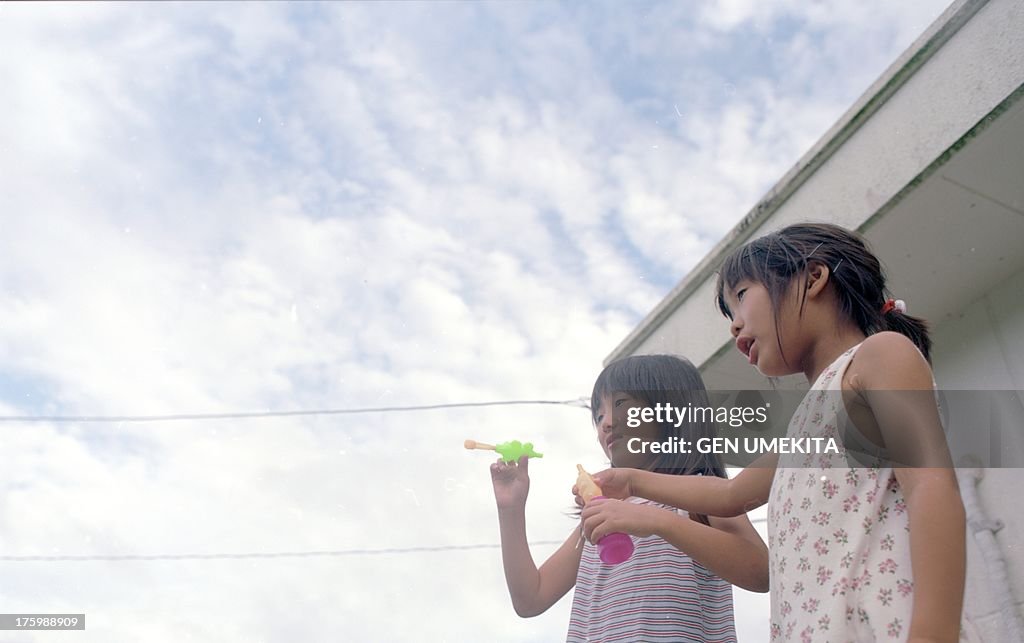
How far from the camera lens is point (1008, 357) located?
92.0 inches

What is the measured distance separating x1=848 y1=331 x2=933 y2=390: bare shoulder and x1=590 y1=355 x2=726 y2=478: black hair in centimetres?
58

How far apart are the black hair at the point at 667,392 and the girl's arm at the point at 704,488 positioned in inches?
11.1

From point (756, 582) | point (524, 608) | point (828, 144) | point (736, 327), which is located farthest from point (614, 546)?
point (828, 144)

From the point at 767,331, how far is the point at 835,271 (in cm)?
14

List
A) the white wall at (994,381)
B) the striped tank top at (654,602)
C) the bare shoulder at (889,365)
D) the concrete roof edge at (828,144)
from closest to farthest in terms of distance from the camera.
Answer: the bare shoulder at (889,365) < the striped tank top at (654,602) < the concrete roof edge at (828,144) < the white wall at (994,381)

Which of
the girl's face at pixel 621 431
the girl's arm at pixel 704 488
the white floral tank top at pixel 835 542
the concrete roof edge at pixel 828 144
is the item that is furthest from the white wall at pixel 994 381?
the white floral tank top at pixel 835 542

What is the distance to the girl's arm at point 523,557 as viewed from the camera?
1.51 metres

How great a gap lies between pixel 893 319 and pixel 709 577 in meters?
0.55

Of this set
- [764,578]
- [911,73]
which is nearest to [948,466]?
[764,578]

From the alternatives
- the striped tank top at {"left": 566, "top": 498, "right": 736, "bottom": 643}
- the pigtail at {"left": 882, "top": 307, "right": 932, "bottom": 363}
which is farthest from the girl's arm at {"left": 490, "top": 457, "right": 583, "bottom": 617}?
the pigtail at {"left": 882, "top": 307, "right": 932, "bottom": 363}

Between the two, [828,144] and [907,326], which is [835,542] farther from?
[828,144]

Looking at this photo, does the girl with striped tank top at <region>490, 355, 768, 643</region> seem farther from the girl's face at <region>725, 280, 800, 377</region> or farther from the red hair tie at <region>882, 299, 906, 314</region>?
the red hair tie at <region>882, 299, 906, 314</region>

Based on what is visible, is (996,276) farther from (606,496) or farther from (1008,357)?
(606,496)

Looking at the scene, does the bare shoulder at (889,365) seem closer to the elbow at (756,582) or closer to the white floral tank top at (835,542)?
the white floral tank top at (835,542)
